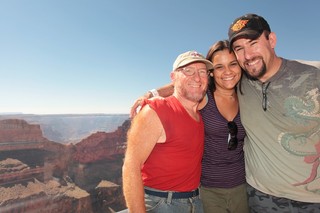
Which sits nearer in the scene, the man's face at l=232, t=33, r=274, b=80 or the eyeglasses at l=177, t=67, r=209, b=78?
the eyeglasses at l=177, t=67, r=209, b=78

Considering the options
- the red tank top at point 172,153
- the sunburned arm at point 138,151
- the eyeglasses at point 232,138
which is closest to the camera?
the sunburned arm at point 138,151

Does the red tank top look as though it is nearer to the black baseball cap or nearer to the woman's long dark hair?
the woman's long dark hair

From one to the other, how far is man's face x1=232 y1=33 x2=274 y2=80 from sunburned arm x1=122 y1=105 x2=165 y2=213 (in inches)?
45.5

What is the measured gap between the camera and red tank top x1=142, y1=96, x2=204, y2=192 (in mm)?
1806

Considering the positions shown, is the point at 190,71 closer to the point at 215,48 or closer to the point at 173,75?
the point at 173,75

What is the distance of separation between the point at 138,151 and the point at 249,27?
62.7 inches

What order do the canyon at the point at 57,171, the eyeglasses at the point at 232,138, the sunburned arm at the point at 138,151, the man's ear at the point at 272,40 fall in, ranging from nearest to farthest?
the sunburned arm at the point at 138,151 → the eyeglasses at the point at 232,138 → the man's ear at the point at 272,40 → the canyon at the point at 57,171

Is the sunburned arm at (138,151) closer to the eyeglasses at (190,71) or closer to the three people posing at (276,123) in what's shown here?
the eyeglasses at (190,71)

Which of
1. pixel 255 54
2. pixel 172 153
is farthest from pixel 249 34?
pixel 172 153

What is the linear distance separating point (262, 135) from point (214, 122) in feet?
1.45

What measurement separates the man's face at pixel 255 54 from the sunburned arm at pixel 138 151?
1.16m

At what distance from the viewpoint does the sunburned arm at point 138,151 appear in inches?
66.4

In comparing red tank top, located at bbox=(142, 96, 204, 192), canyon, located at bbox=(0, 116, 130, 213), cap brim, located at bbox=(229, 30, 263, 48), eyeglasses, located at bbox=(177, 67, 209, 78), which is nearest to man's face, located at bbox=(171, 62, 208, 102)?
eyeglasses, located at bbox=(177, 67, 209, 78)

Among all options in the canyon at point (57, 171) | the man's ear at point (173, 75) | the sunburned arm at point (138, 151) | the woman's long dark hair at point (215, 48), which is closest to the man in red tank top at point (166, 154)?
the sunburned arm at point (138, 151)
